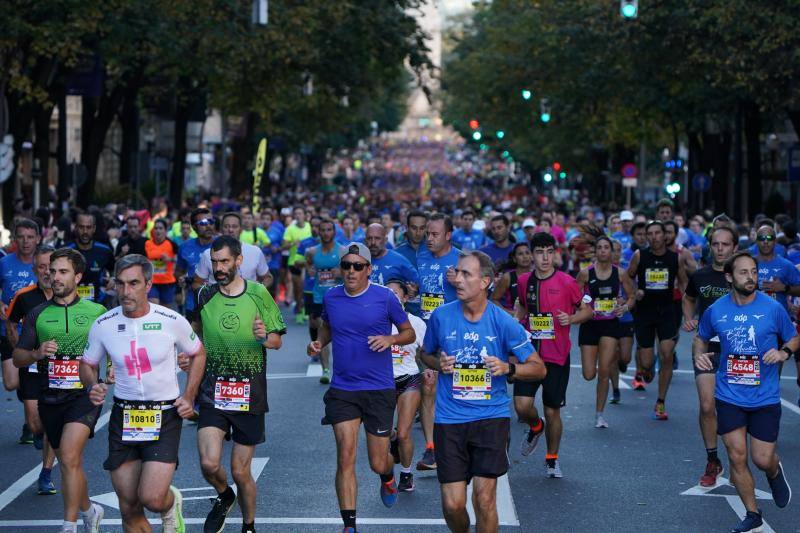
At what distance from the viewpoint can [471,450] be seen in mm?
8570

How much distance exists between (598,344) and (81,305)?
6151 millimetres

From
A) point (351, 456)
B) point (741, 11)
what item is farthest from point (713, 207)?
point (351, 456)

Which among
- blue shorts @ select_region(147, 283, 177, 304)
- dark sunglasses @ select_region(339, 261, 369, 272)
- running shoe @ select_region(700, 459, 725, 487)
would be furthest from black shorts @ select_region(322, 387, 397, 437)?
blue shorts @ select_region(147, 283, 177, 304)

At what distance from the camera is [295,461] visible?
12.6 metres

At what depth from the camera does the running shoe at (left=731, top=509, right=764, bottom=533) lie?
9.80 m

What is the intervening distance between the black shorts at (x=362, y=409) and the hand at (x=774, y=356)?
90.0 inches

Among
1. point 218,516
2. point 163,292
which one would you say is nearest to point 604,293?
point 218,516

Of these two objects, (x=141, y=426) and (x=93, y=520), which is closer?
(x=141, y=426)

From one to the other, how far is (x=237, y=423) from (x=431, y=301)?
157 inches

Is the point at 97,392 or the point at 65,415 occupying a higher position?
the point at 97,392

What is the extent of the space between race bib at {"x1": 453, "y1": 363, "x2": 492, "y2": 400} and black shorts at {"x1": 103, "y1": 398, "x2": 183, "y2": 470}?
1.50 meters

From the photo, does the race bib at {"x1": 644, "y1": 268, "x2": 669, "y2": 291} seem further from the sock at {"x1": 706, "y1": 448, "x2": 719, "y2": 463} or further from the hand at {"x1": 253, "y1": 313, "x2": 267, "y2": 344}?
the hand at {"x1": 253, "y1": 313, "x2": 267, "y2": 344}

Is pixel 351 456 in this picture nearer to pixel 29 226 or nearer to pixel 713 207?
pixel 29 226

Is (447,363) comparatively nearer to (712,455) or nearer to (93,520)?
(93,520)
